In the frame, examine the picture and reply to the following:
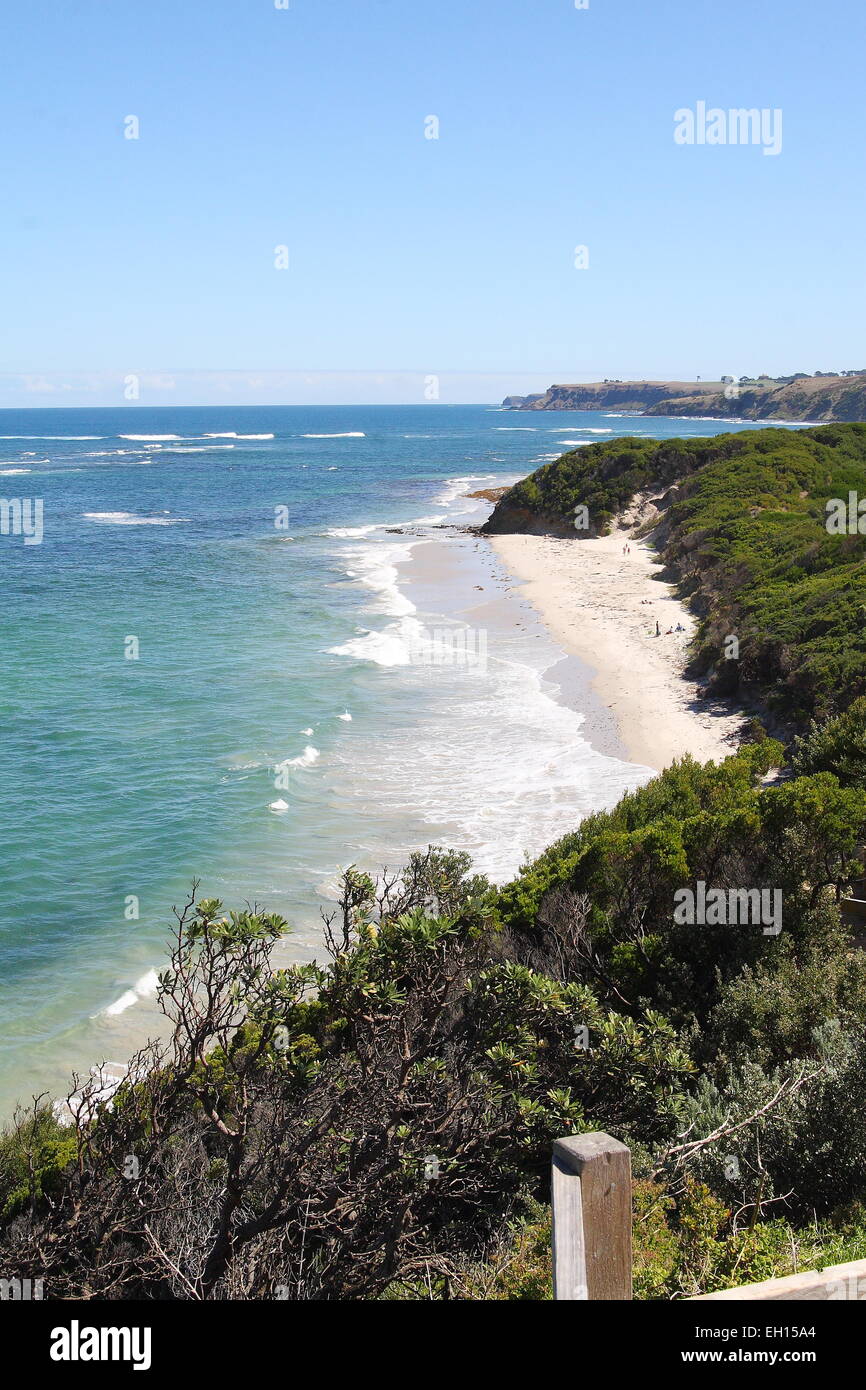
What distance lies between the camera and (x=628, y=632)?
1266 inches

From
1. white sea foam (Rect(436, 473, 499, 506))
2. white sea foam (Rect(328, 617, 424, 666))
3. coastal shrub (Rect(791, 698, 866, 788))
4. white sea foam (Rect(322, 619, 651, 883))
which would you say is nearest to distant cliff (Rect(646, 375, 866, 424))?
white sea foam (Rect(436, 473, 499, 506))

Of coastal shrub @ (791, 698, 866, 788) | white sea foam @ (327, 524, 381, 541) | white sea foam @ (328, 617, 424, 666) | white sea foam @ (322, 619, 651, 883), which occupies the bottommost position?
white sea foam @ (322, 619, 651, 883)

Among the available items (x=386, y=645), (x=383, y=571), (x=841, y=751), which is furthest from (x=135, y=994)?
(x=383, y=571)

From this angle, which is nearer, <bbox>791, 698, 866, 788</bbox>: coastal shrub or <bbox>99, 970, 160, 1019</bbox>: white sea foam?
<bbox>99, 970, 160, 1019</bbox>: white sea foam

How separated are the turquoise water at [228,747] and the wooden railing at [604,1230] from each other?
10003 mm

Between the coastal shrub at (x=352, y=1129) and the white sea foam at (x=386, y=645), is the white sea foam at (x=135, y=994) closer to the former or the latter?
the coastal shrub at (x=352, y=1129)

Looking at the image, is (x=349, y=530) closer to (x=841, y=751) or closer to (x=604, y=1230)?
(x=841, y=751)

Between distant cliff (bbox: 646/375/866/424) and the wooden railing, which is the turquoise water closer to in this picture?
the wooden railing

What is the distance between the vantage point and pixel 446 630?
33.5m

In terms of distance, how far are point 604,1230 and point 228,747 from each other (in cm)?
1977

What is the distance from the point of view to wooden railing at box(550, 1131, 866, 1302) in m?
3.05

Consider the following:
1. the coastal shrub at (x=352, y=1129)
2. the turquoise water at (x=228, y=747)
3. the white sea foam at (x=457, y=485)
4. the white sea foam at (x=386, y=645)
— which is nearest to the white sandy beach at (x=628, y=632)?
the turquoise water at (x=228, y=747)

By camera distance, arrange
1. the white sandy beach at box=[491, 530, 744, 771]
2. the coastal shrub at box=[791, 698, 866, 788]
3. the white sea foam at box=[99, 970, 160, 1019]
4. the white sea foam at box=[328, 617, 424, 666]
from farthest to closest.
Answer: the white sea foam at box=[328, 617, 424, 666] → the white sandy beach at box=[491, 530, 744, 771] → the coastal shrub at box=[791, 698, 866, 788] → the white sea foam at box=[99, 970, 160, 1019]
